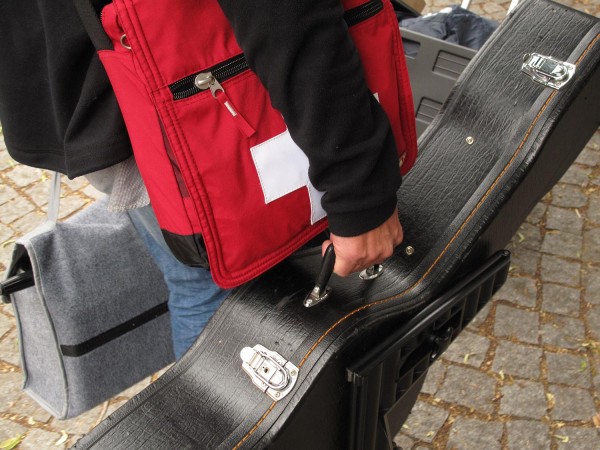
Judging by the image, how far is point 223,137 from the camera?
1.17 meters

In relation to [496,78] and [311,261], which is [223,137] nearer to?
Answer: [311,261]

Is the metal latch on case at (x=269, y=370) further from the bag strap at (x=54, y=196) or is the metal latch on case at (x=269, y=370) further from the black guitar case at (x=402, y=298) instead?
the bag strap at (x=54, y=196)

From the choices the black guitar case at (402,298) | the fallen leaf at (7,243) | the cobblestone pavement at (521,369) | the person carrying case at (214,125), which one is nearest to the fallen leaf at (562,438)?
the cobblestone pavement at (521,369)

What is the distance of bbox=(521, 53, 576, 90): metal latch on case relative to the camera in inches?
62.7

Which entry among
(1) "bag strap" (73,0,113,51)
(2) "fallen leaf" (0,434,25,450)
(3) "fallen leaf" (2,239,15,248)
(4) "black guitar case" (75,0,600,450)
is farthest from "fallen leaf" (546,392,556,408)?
(3) "fallen leaf" (2,239,15,248)

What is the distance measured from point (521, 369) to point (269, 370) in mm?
1865

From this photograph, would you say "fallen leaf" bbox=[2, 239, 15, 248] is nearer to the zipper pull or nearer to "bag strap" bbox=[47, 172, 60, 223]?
"bag strap" bbox=[47, 172, 60, 223]

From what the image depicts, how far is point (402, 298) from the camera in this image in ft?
4.79


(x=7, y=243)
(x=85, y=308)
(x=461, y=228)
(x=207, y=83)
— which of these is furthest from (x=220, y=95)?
(x=7, y=243)

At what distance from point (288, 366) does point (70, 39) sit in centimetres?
72

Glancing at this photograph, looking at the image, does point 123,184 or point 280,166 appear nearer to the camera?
point 280,166

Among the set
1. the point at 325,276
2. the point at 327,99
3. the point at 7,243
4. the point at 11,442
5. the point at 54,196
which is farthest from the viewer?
the point at 7,243

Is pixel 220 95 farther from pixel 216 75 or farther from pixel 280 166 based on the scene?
pixel 280 166

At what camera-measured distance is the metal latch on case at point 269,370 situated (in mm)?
1304
